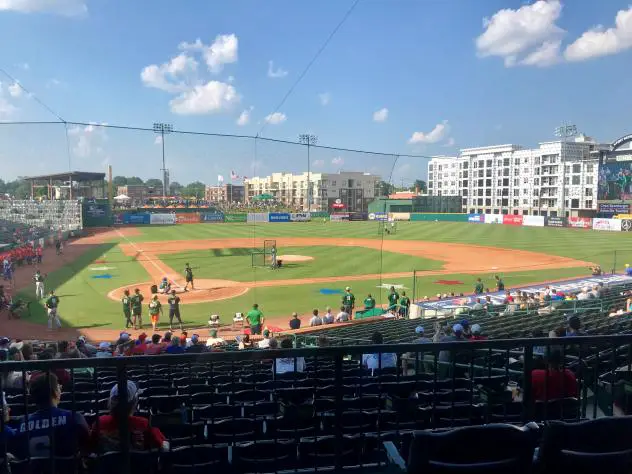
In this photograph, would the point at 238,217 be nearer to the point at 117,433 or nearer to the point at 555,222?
the point at 117,433

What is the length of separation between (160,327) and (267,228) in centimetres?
777

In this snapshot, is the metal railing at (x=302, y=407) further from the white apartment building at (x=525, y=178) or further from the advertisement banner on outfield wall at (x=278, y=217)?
the white apartment building at (x=525, y=178)

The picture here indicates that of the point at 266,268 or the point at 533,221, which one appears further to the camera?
the point at 533,221

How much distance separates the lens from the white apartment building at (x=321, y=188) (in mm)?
18031

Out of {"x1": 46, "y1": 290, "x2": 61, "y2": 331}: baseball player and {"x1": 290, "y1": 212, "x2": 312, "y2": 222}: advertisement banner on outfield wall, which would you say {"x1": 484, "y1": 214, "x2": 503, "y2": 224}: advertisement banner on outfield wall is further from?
{"x1": 46, "y1": 290, "x2": 61, "y2": 331}: baseball player

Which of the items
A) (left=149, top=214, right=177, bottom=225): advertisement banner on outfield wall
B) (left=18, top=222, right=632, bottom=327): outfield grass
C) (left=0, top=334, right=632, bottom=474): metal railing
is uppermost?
(left=149, top=214, right=177, bottom=225): advertisement banner on outfield wall

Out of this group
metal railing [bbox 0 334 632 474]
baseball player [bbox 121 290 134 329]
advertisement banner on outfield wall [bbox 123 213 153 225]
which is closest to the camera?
metal railing [bbox 0 334 632 474]

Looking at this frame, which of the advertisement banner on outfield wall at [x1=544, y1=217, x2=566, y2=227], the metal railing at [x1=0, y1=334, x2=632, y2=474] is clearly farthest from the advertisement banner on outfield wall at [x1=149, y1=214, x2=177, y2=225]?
the advertisement banner on outfield wall at [x1=544, y1=217, x2=566, y2=227]

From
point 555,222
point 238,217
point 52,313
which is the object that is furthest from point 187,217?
point 555,222

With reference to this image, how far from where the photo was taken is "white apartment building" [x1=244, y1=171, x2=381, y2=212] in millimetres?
18031

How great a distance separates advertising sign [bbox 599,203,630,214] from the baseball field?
73.3 ft

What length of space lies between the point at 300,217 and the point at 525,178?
210 ft

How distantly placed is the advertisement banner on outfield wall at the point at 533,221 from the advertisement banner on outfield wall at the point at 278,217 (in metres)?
49.7

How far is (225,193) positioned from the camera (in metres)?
21.2
